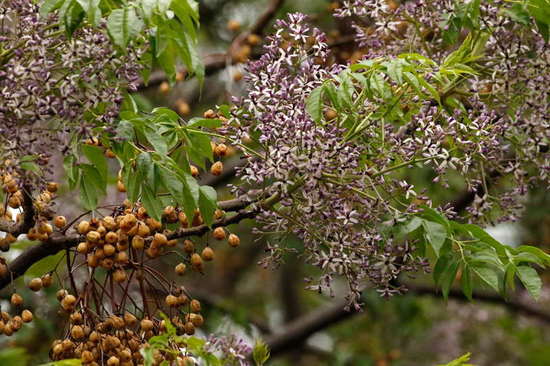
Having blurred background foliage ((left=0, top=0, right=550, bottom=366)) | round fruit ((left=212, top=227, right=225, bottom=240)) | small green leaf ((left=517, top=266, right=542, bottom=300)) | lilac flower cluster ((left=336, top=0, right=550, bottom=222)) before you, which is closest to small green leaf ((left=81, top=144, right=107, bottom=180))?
round fruit ((left=212, top=227, right=225, bottom=240))

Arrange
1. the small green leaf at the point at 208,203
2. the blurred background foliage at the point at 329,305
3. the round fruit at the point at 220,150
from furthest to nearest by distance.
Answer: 1. the blurred background foliage at the point at 329,305
2. the round fruit at the point at 220,150
3. the small green leaf at the point at 208,203

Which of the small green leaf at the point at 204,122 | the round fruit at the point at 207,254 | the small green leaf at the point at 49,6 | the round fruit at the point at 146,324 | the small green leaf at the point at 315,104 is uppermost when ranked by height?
the small green leaf at the point at 49,6

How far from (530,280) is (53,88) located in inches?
64.3

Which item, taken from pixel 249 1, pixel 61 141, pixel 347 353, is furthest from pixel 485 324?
pixel 61 141

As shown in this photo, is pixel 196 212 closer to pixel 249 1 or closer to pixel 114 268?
pixel 114 268

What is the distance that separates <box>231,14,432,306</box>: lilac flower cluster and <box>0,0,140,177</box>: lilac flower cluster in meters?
0.45

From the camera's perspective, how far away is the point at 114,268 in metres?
3.09

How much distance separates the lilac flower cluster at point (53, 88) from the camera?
266cm

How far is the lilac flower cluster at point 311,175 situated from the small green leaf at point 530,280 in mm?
355

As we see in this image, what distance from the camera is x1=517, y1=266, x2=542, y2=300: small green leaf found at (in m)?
3.10

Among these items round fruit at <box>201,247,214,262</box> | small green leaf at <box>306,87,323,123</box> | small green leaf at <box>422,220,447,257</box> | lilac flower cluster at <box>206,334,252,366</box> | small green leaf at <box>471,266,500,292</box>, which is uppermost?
small green leaf at <box>306,87,323,123</box>

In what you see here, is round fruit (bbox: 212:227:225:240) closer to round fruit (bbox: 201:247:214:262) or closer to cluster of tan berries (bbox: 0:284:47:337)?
round fruit (bbox: 201:247:214:262)

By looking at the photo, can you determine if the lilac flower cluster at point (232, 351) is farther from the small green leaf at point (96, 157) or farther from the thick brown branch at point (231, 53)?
the thick brown branch at point (231, 53)

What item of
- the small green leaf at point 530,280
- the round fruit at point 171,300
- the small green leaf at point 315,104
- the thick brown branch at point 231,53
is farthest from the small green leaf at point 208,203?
the thick brown branch at point 231,53
